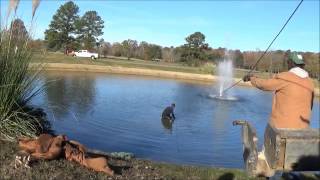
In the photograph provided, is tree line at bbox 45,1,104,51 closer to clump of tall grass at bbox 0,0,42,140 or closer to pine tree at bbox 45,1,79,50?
pine tree at bbox 45,1,79,50

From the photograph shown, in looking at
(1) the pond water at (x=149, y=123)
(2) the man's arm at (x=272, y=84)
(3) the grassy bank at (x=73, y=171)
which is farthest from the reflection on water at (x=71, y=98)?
(2) the man's arm at (x=272, y=84)

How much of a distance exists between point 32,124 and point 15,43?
137 centimetres

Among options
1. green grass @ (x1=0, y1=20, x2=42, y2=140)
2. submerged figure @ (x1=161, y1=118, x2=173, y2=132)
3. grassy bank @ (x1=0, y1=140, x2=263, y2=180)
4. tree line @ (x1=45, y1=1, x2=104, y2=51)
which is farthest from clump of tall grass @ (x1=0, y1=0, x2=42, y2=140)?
tree line @ (x1=45, y1=1, x2=104, y2=51)

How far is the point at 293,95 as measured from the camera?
257 inches

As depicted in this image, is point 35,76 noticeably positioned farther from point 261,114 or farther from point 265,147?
point 261,114

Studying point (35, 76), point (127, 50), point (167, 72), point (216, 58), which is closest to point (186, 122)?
point (35, 76)

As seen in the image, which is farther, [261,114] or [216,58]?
[216,58]

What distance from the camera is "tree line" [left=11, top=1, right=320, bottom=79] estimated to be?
69.5 meters

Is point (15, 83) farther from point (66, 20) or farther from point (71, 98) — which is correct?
point (66, 20)

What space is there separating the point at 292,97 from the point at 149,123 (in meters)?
15.8

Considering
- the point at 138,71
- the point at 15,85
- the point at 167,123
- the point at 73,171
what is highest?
the point at 15,85

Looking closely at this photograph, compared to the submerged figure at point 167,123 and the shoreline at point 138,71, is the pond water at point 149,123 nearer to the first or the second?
the submerged figure at point 167,123

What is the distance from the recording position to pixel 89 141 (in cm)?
1628

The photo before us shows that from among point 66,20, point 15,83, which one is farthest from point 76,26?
point 15,83
